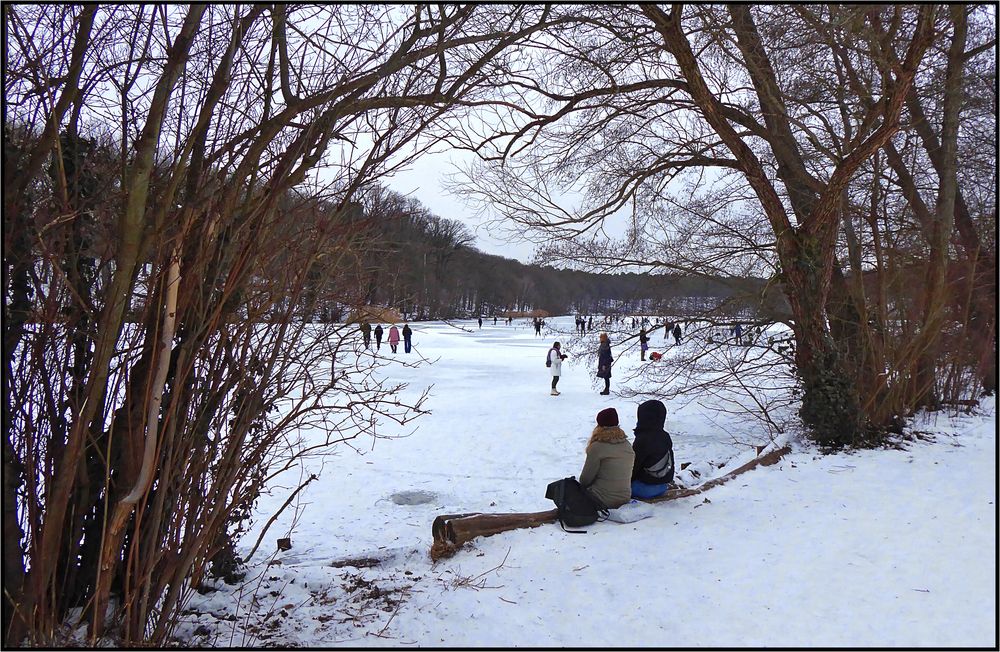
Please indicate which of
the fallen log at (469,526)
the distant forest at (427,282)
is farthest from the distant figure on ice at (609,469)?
the distant forest at (427,282)

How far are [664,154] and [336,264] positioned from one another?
25.0ft

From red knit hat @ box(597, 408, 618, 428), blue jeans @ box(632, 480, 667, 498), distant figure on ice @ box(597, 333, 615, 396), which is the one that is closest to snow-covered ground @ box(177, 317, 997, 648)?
blue jeans @ box(632, 480, 667, 498)

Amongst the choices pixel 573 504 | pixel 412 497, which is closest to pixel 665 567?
pixel 573 504

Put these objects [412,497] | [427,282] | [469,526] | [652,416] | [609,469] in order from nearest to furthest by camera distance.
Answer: [469,526] → [609,469] → [652,416] → [412,497] → [427,282]

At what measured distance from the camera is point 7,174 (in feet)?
7.77

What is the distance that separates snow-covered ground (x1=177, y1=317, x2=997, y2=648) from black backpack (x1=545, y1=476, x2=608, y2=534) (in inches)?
4.8

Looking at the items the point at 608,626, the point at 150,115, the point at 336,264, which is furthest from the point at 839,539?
the point at 150,115

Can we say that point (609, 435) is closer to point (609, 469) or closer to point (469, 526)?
point (609, 469)

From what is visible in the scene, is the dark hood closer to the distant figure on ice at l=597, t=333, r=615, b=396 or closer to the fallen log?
the fallen log

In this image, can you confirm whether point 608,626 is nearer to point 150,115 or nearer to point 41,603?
point 41,603

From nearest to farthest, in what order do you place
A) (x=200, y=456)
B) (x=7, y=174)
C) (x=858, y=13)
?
(x=7, y=174)
(x=200, y=456)
(x=858, y=13)

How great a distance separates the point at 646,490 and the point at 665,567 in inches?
61.6

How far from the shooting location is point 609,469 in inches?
Result: 217

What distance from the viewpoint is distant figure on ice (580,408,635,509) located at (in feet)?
18.0
